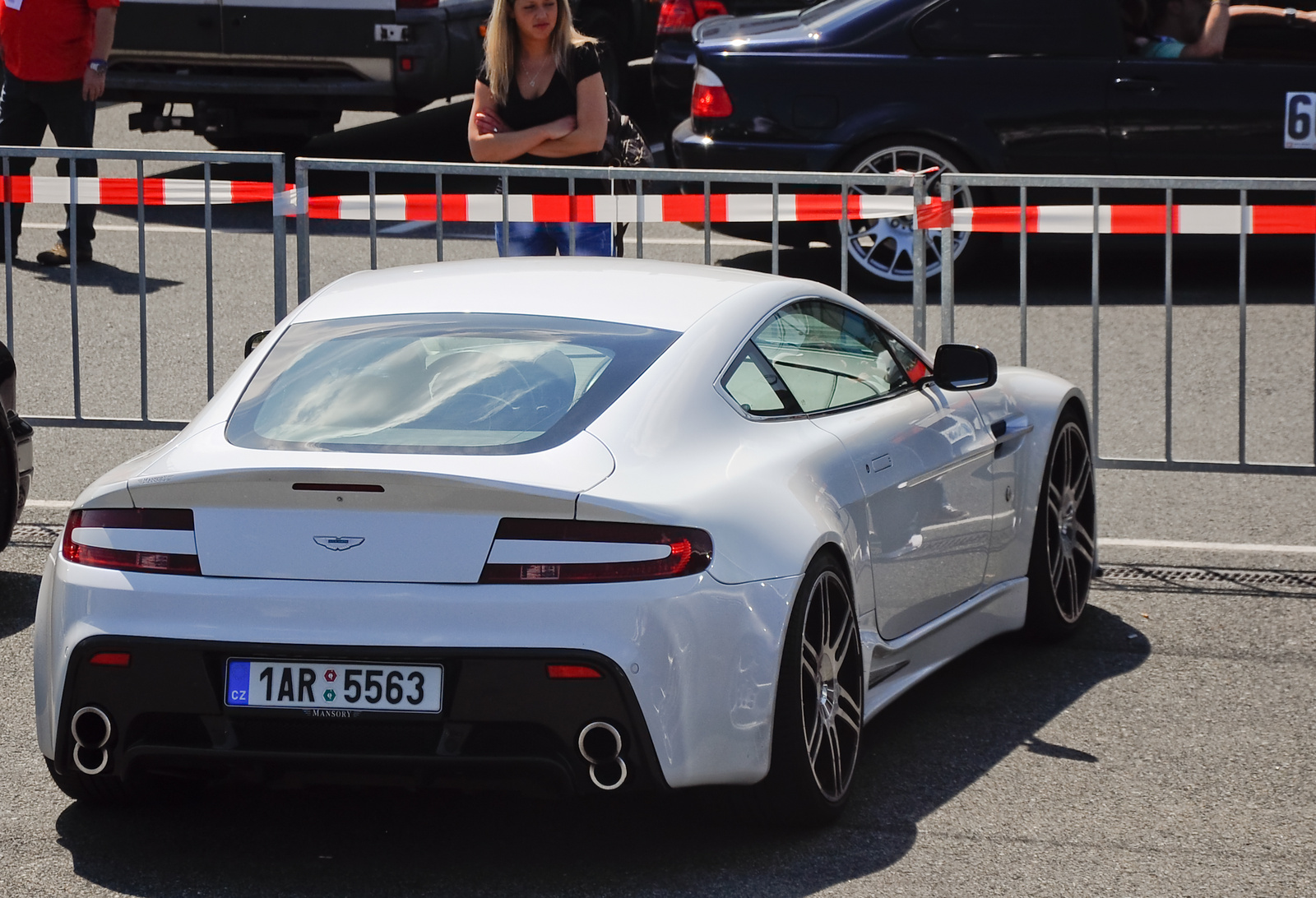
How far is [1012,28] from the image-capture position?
37.3 feet

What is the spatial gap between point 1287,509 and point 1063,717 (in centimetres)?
278

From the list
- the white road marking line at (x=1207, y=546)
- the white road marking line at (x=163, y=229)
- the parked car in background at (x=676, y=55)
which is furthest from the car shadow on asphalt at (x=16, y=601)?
the parked car in background at (x=676, y=55)

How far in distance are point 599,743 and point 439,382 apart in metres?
0.92

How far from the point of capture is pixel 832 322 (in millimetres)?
5273

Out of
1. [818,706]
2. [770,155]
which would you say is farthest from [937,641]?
[770,155]

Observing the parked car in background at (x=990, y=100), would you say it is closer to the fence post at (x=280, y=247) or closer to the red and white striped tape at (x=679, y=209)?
the red and white striped tape at (x=679, y=209)

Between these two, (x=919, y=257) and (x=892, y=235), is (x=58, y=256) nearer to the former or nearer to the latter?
(x=892, y=235)

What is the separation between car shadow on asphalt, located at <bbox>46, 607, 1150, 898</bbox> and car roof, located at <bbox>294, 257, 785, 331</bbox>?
111 cm

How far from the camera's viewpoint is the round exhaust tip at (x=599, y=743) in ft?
12.9

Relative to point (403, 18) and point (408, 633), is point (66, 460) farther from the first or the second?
point (403, 18)

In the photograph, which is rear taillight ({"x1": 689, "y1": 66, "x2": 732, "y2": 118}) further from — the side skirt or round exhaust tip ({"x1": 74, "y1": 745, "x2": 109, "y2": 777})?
round exhaust tip ({"x1": 74, "y1": 745, "x2": 109, "y2": 777})

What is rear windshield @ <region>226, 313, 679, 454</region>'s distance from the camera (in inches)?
165

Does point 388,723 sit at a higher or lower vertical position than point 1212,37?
lower

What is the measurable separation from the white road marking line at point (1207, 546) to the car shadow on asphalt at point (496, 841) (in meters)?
2.34
